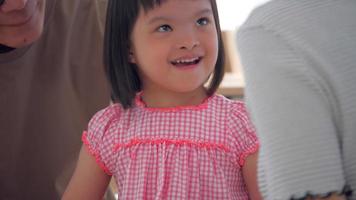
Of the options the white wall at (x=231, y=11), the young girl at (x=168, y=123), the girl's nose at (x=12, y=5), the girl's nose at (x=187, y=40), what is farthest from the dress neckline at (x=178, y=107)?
the white wall at (x=231, y=11)

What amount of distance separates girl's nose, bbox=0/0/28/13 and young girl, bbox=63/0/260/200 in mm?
181

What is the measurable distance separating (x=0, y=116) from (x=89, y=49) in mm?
282

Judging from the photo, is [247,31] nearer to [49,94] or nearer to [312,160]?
[312,160]

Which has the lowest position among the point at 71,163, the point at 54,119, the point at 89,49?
the point at 71,163

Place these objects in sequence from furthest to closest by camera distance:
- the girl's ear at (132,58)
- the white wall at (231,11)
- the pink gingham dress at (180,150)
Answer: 1. the white wall at (231,11)
2. the girl's ear at (132,58)
3. the pink gingham dress at (180,150)

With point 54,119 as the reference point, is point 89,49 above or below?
above

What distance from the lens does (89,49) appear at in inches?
52.5

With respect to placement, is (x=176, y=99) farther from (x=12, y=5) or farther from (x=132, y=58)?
(x=12, y=5)

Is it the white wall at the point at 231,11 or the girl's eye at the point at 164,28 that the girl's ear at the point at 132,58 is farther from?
the white wall at the point at 231,11

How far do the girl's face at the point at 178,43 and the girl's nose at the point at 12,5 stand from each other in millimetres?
244

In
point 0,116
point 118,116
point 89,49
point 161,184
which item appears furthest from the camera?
point 89,49

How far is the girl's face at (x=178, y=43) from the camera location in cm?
95

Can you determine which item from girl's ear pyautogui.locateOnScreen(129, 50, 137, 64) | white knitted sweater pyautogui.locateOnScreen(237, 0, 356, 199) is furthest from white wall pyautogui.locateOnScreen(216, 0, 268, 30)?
white knitted sweater pyautogui.locateOnScreen(237, 0, 356, 199)

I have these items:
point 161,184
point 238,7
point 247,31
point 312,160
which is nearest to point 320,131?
point 312,160
